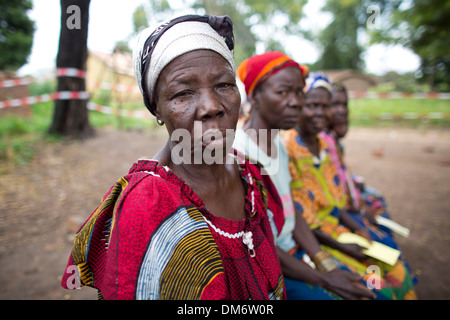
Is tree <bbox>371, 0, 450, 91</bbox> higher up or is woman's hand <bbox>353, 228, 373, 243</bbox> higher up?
tree <bbox>371, 0, 450, 91</bbox>

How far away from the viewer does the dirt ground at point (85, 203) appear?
2840 mm

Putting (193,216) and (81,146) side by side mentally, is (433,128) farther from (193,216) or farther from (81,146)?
(193,216)

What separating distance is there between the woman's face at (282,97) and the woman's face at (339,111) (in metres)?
1.54

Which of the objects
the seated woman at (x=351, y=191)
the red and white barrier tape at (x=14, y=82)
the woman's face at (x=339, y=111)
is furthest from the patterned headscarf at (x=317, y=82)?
the red and white barrier tape at (x=14, y=82)

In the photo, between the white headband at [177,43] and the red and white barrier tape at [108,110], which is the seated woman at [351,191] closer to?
the white headband at [177,43]

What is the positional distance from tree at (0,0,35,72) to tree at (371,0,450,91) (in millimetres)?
5236

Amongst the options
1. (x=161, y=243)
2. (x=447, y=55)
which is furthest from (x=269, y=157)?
(x=447, y=55)

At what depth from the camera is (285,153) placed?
2.38 meters

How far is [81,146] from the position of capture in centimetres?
561

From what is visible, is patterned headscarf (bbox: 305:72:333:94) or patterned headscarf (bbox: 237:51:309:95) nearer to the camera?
patterned headscarf (bbox: 237:51:309:95)

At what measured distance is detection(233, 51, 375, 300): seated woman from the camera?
1839mm

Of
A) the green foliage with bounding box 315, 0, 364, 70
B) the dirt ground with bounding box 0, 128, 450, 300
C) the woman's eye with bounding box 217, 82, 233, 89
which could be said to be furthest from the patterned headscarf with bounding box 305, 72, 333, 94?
the green foliage with bounding box 315, 0, 364, 70

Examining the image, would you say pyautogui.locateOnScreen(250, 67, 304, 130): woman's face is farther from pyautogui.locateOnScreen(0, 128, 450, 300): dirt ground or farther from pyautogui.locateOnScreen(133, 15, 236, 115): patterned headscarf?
pyautogui.locateOnScreen(0, 128, 450, 300): dirt ground
